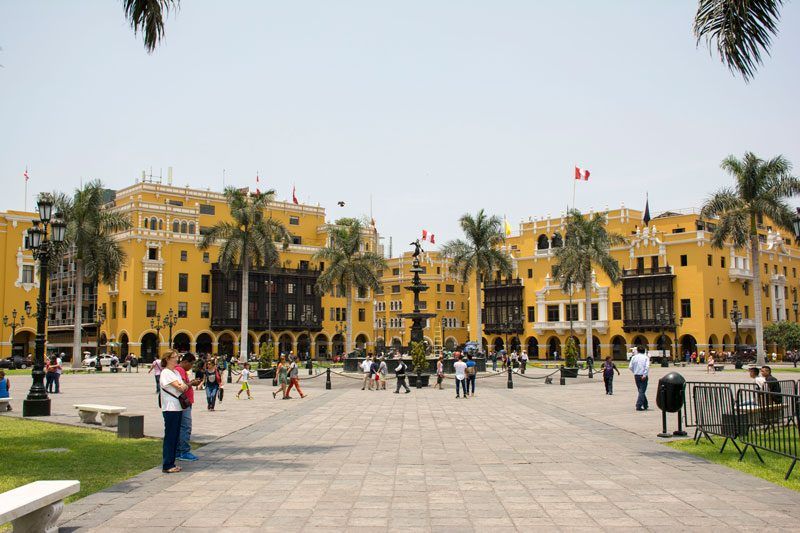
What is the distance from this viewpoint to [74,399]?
24.6m

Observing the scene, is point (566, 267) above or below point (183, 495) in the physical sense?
above

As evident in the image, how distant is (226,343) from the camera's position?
238ft

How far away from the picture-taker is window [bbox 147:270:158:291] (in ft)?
221

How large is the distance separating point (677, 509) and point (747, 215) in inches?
1646

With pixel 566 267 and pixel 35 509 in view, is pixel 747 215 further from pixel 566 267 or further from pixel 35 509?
pixel 35 509

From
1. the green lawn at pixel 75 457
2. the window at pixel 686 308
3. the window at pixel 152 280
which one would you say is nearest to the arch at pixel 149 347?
the window at pixel 152 280

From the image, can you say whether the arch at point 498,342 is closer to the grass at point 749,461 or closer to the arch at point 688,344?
the arch at point 688,344

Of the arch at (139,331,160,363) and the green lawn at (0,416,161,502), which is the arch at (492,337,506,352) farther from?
the green lawn at (0,416,161,502)

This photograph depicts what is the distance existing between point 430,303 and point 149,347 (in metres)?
37.6

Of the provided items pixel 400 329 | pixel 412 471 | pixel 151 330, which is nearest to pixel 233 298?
pixel 151 330

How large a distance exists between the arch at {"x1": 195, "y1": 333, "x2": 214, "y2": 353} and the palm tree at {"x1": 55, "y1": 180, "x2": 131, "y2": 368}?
19445mm

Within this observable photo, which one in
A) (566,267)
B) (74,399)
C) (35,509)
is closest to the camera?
(35,509)

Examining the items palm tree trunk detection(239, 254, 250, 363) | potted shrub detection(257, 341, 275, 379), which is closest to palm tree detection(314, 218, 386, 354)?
palm tree trunk detection(239, 254, 250, 363)

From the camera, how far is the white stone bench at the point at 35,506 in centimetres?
590
